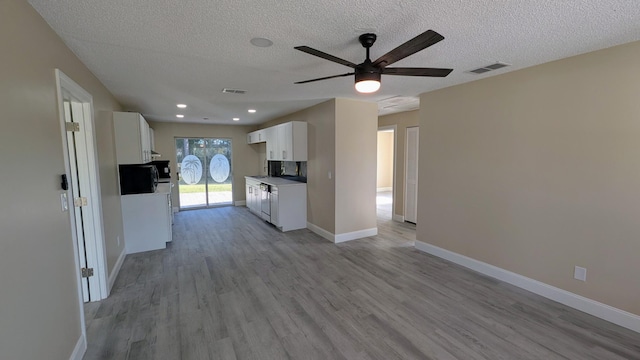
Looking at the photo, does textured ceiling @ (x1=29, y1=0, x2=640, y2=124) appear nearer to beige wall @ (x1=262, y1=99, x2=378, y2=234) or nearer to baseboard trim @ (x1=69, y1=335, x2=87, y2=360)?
beige wall @ (x1=262, y1=99, x2=378, y2=234)

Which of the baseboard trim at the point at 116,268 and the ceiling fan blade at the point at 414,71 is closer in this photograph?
the ceiling fan blade at the point at 414,71

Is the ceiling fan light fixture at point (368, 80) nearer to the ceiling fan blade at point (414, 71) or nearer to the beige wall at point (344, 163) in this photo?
the ceiling fan blade at point (414, 71)

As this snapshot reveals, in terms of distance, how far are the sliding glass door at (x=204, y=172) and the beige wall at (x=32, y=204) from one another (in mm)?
5593

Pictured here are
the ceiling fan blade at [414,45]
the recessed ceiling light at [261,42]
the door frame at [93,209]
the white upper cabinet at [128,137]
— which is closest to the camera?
the ceiling fan blade at [414,45]

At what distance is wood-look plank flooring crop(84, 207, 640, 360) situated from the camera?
2152mm

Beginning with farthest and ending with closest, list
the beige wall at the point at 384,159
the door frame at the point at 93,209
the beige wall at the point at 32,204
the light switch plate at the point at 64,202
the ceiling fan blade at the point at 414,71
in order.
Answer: the beige wall at the point at 384,159 → the door frame at the point at 93,209 → the ceiling fan blade at the point at 414,71 → the light switch plate at the point at 64,202 → the beige wall at the point at 32,204

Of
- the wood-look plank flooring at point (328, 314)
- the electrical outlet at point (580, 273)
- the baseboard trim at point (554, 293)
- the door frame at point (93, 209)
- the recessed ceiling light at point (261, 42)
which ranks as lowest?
the wood-look plank flooring at point (328, 314)

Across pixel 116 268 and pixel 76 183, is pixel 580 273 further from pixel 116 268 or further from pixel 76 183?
pixel 116 268

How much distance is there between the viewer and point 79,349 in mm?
2043

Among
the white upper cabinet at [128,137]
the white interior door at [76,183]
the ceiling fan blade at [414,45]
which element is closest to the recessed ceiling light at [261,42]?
the ceiling fan blade at [414,45]

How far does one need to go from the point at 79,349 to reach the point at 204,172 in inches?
239

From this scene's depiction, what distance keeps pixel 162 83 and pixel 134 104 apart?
1879 millimetres

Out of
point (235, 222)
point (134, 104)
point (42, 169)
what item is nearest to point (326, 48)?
point (42, 169)

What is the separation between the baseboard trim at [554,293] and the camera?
2426 mm
